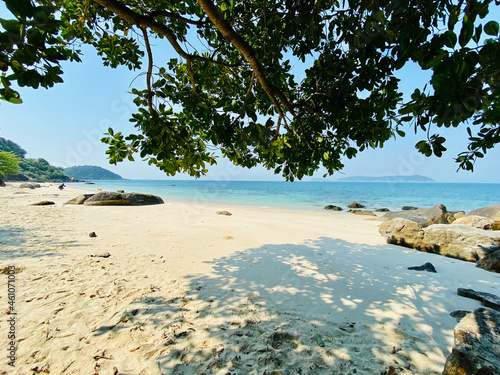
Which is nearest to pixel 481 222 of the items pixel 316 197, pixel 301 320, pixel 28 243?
pixel 301 320

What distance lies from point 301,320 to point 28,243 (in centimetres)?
682

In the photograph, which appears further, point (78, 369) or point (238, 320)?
point (238, 320)

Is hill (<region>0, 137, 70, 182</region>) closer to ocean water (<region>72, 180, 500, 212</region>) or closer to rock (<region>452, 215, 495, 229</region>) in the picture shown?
ocean water (<region>72, 180, 500, 212</region>)

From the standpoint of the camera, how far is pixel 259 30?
4055 mm

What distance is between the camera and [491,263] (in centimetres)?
463

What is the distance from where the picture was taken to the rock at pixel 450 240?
544 cm

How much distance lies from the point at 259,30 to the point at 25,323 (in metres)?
5.63

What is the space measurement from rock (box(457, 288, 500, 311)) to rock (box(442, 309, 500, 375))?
1.03 m

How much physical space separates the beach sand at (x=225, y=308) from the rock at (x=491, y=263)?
0.82 ft

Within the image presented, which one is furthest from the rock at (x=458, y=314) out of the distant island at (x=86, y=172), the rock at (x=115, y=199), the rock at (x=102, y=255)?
the distant island at (x=86, y=172)

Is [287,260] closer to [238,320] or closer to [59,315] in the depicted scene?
[238,320]

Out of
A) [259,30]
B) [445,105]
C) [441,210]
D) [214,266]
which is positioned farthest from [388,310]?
[441,210]

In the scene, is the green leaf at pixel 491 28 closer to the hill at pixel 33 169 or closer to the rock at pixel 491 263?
the rock at pixel 491 263

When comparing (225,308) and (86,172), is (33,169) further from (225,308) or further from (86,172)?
(225,308)
